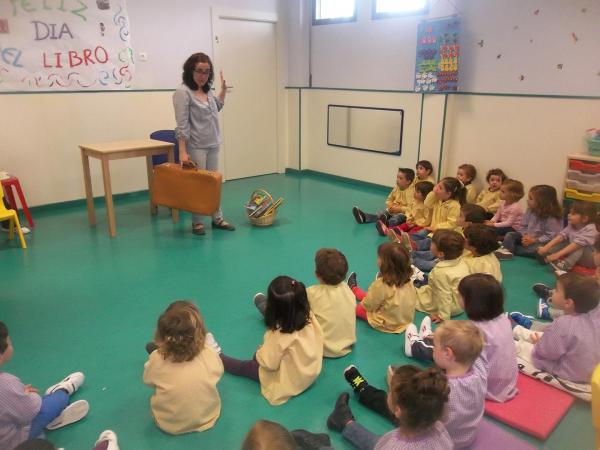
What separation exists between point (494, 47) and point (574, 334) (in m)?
3.45

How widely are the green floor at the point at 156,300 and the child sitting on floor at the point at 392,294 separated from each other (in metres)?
0.09

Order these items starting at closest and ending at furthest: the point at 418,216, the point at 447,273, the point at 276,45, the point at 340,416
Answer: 1. the point at 340,416
2. the point at 447,273
3. the point at 418,216
4. the point at 276,45

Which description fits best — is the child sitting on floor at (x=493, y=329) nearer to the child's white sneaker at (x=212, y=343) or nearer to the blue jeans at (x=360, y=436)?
the blue jeans at (x=360, y=436)

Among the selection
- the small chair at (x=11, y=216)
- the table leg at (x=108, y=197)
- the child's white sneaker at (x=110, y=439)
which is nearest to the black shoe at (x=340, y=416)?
the child's white sneaker at (x=110, y=439)

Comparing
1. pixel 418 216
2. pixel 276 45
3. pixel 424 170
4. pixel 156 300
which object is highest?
pixel 276 45

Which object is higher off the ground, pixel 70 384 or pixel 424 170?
pixel 424 170

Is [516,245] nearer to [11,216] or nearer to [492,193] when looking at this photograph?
[492,193]

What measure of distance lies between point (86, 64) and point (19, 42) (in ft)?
2.04

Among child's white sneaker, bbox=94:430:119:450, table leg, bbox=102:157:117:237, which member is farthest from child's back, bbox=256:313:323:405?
table leg, bbox=102:157:117:237

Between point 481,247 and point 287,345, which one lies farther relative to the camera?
point 481,247

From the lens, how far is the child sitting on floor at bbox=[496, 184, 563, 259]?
12.9ft

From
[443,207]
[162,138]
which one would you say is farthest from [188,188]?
[443,207]

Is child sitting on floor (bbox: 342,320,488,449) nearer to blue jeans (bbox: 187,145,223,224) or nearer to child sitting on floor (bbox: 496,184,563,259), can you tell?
child sitting on floor (bbox: 496,184,563,259)

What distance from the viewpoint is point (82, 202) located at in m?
5.38
